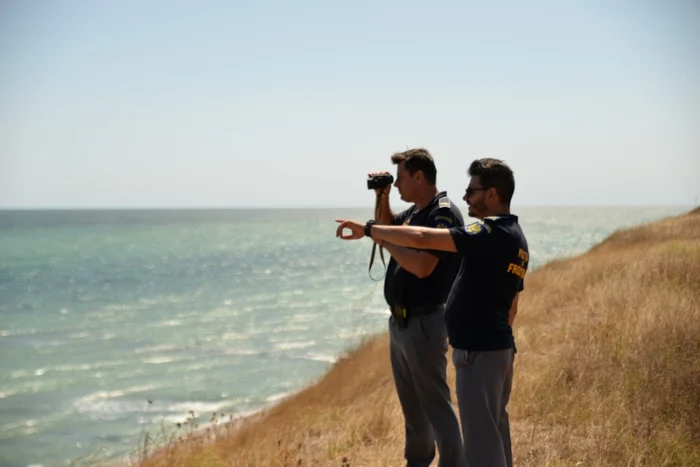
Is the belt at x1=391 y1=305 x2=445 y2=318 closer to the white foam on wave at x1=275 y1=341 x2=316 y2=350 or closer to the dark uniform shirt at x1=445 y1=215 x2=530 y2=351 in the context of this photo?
the dark uniform shirt at x1=445 y1=215 x2=530 y2=351

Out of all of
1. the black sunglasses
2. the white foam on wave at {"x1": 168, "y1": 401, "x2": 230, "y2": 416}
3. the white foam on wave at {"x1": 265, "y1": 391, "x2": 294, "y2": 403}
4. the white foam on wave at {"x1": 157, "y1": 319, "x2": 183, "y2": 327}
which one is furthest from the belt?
the white foam on wave at {"x1": 157, "y1": 319, "x2": 183, "y2": 327}

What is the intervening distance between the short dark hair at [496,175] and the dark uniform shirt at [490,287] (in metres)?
0.15

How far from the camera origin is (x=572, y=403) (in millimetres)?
5395

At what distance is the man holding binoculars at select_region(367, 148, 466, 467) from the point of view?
3750 millimetres

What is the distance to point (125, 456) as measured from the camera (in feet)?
29.6

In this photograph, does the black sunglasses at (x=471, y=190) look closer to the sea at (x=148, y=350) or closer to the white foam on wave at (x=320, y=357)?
the sea at (x=148, y=350)

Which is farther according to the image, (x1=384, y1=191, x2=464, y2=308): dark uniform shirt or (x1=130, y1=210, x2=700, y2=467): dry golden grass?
(x1=130, y1=210, x2=700, y2=467): dry golden grass

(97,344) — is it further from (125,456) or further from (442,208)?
(442,208)

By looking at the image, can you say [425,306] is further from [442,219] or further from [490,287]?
[490,287]

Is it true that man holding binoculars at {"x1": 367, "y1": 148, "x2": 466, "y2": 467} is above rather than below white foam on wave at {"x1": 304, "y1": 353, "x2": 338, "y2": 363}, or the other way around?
above

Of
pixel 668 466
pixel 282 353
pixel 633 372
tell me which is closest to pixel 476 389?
pixel 668 466

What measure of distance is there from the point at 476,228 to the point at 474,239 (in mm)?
57

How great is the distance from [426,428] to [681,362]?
3.31 m

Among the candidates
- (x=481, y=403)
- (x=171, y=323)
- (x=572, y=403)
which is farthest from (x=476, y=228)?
(x=171, y=323)
